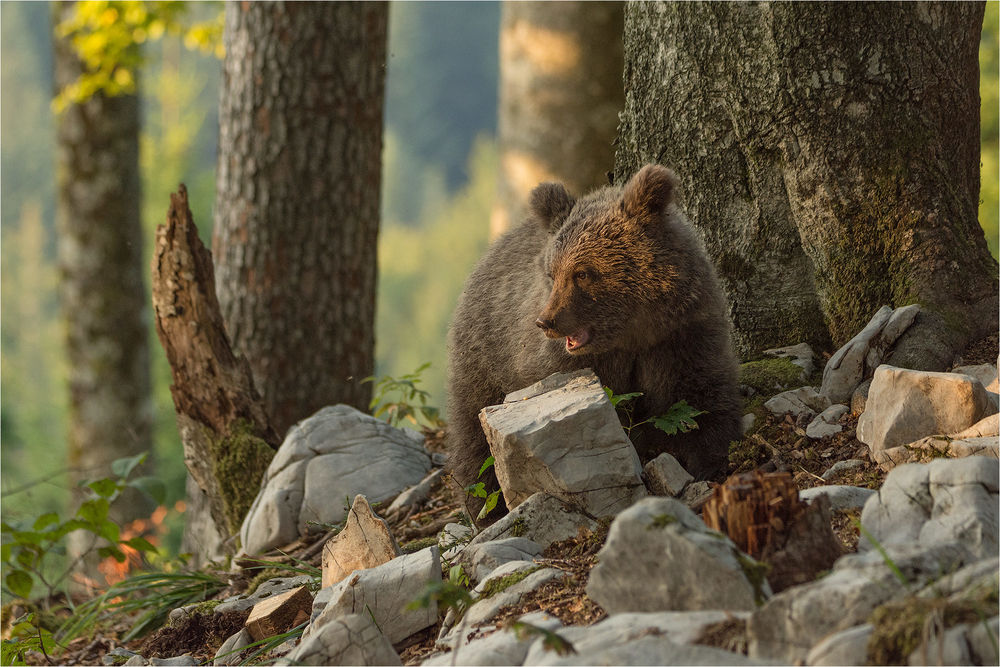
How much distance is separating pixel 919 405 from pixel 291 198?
4.29m

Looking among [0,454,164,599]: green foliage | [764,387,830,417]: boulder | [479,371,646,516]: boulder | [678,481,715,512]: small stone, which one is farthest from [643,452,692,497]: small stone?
[0,454,164,599]: green foliage

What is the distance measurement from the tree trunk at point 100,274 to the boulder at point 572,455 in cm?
769

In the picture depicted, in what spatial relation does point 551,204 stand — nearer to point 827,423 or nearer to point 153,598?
point 827,423

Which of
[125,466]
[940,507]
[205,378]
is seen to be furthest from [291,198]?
[940,507]

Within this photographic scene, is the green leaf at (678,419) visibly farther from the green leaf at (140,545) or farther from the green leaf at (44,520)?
the green leaf at (44,520)

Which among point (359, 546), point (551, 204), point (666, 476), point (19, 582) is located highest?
point (551, 204)

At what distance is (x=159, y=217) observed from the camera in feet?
113

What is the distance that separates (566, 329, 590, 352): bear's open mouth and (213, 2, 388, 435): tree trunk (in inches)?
113

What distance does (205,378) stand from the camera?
5.18 meters

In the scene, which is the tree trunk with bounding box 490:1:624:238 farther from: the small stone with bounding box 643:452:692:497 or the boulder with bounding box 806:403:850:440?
the small stone with bounding box 643:452:692:497

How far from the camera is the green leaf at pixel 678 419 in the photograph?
3586mm

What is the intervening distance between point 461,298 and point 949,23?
2.70 metres

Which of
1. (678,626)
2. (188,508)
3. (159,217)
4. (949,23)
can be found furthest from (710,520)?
(159,217)

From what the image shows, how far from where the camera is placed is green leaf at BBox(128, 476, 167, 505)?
5.15 metres
